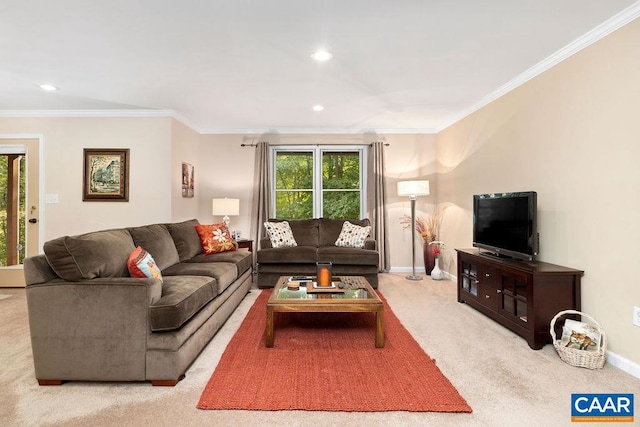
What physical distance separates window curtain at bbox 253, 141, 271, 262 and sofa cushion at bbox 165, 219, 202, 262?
145cm

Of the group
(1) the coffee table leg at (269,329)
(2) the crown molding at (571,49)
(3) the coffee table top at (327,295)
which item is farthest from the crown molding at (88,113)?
(2) the crown molding at (571,49)

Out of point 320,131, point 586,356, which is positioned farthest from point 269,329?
point 320,131

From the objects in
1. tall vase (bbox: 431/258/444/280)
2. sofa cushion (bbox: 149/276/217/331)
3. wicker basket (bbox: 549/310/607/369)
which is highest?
sofa cushion (bbox: 149/276/217/331)

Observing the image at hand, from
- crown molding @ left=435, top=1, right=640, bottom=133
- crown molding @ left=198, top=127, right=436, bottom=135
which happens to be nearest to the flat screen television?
crown molding @ left=435, top=1, right=640, bottom=133

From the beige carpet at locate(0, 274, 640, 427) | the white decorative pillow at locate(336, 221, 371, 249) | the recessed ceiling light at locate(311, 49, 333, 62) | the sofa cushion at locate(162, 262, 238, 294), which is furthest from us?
the white decorative pillow at locate(336, 221, 371, 249)

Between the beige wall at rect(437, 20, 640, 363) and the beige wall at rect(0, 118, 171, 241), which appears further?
the beige wall at rect(0, 118, 171, 241)

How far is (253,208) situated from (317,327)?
310cm

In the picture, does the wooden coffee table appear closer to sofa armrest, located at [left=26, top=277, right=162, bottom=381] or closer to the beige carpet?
the beige carpet

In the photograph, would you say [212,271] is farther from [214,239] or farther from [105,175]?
[105,175]

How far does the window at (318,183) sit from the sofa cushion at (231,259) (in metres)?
1.80

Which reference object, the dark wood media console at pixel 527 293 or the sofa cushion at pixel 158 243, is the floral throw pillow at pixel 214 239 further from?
the dark wood media console at pixel 527 293

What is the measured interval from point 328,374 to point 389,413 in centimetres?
51

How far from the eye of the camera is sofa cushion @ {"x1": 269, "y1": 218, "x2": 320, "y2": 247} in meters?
5.06

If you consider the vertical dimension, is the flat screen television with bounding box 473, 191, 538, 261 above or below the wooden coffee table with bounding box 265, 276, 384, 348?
above
